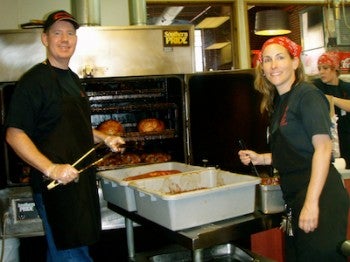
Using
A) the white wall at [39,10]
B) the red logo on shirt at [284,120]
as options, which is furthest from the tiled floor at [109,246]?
the white wall at [39,10]

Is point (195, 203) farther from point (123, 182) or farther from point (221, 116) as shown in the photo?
point (221, 116)

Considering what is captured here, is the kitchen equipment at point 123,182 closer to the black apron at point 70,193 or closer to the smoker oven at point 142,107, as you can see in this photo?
the black apron at point 70,193

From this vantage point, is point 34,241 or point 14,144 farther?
point 34,241

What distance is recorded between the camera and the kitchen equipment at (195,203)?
6.26ft

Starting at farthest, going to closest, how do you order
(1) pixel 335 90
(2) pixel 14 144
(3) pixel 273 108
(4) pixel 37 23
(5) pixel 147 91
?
(1) pixel 335 90, (5) pixel 147 91, (4) pixel 37 23, (3) pixel 273 108, (2) pixel 14 144

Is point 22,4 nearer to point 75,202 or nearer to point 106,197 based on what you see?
point 106,197

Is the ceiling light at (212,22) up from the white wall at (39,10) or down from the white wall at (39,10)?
up

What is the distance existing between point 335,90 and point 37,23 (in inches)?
120

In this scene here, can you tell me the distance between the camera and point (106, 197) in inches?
109

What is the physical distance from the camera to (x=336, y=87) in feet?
14.1

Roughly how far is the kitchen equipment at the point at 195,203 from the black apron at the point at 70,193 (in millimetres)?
273

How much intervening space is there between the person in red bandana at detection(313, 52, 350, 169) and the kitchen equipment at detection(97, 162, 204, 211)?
7.00ft

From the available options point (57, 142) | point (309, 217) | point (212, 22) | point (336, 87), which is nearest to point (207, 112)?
point (57, 142)

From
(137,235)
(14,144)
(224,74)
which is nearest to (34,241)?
(137,235)
